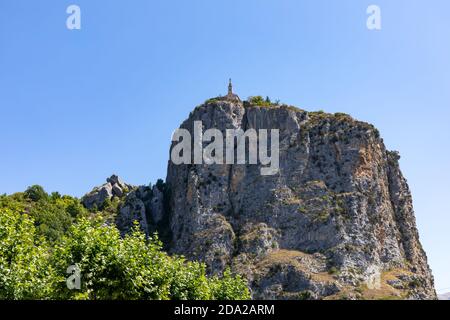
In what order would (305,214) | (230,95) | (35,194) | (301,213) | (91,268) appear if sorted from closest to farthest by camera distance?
(91,268)
(305,214)
(301,213)
(230,95)
(35,194)

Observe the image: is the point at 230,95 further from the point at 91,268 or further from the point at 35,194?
the point at 91,268

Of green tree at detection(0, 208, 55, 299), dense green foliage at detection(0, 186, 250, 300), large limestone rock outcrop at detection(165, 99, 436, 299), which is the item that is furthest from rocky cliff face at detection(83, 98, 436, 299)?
green tree at detection(0, 208, 55, 299)

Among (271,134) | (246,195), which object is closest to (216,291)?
(246,195)

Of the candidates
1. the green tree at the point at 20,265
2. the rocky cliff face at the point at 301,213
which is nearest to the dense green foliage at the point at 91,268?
the green tree at the point at 20,265

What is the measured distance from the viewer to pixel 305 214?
128750 mm

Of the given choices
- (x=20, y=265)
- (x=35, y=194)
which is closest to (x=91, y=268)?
(x=20, y=265)

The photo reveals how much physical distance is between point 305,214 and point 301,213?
1.11 metres

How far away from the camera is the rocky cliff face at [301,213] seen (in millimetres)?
116312

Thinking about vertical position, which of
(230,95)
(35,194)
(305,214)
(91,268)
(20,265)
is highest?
(230,95)

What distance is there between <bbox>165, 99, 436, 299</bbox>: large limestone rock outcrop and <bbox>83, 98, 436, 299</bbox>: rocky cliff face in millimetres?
268

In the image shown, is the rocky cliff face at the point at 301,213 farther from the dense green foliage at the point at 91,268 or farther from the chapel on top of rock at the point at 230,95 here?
the dense green foliage at the point at 91,268

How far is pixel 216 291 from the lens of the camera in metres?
48.1
